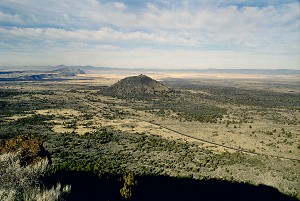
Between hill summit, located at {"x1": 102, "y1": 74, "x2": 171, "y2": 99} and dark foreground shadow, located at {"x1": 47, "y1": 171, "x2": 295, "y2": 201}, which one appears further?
hill summit, located at {"x1": 102, "y1": 74, "x2": 171, "y2": 99}

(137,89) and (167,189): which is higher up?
(137,89)

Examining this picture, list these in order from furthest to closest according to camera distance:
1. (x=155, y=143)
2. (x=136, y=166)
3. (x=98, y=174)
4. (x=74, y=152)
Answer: (x=155, y=143), (x=74, y=152), (x=136, y=166), (x=98, y=174)

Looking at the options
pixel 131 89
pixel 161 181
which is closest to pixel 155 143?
pixel 161 181

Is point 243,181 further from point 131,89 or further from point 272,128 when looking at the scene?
point 131,89

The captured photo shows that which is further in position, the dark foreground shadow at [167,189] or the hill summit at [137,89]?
the hill summit at [137,89]
